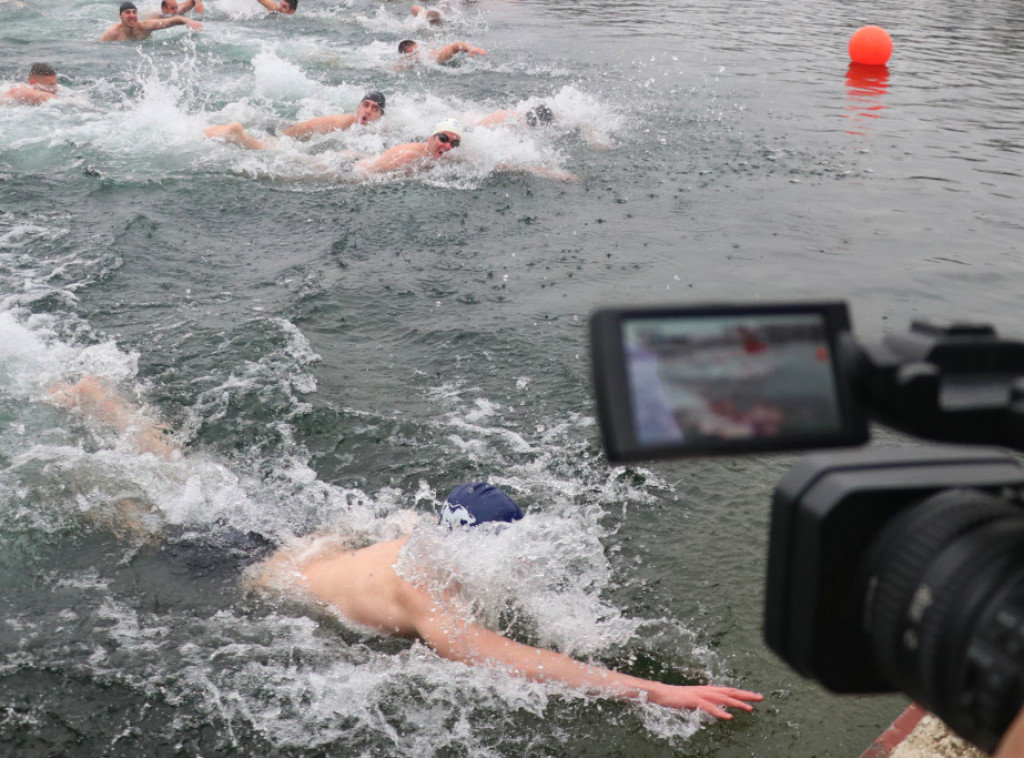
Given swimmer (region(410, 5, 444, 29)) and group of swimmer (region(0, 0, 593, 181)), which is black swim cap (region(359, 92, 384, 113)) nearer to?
group of swimmer (region(0, 0, 593, 181))

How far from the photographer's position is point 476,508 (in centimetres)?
377

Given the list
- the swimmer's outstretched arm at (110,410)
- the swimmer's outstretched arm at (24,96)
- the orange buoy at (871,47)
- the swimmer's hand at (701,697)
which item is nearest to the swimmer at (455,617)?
the swimmer's hand at (701,697)

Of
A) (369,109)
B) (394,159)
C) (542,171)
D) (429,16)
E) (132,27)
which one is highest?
(429,16)

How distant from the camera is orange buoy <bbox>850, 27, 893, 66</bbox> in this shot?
53.8ft

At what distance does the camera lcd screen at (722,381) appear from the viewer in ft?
3.68

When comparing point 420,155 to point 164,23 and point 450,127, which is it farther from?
point 164,23

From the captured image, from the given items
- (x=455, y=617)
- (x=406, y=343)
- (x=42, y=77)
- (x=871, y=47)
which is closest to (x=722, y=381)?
(x=455, y=617)

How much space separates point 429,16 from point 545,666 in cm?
1841

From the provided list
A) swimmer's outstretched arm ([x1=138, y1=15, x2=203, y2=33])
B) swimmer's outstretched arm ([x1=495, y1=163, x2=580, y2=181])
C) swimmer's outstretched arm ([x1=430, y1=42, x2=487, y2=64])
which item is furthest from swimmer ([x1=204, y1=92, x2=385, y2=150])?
swimmer's outstretched arm ([x1=138, y1=15, x2=203, y2=33])

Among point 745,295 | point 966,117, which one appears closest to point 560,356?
point 745,295

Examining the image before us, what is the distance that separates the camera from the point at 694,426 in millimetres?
1146

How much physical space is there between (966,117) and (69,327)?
495 inches

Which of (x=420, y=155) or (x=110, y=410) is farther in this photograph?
(x=420, y=155)

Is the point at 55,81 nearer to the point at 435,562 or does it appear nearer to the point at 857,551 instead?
the point at 435,562
